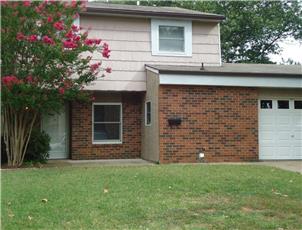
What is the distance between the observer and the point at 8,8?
12.4 m

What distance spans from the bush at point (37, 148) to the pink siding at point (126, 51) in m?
2.51

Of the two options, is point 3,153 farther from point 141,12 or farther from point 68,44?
point 141,12

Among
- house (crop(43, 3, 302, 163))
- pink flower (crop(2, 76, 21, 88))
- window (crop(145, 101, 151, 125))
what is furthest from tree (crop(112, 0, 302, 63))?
pink flower (crop(2, 76, 21, 88))

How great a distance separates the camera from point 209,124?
49.6 feet

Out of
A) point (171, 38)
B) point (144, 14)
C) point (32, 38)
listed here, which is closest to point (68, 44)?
point (32, 38)

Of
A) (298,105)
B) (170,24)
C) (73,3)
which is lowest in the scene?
(298,105)

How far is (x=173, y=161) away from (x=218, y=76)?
10.2ft

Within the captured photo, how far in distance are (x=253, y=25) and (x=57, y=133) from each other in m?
18.7

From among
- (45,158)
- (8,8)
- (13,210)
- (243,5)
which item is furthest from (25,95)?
(243,5)

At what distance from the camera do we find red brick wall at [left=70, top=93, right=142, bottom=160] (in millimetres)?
16688

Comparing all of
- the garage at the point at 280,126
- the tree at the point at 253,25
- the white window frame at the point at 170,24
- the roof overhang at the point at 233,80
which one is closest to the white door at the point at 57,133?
the white window frame at the point at 170,24

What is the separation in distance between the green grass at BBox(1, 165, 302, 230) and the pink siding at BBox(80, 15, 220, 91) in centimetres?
582

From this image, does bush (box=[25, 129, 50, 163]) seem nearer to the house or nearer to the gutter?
the house

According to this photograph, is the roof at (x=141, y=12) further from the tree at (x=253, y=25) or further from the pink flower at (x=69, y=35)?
the tree at (x=253, y=25)
